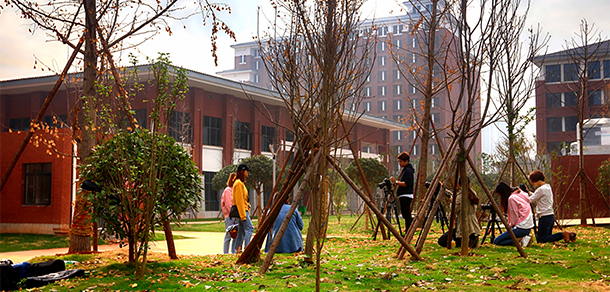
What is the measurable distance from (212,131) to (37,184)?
1516cm

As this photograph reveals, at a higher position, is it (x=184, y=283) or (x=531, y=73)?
(x=531, y=73)

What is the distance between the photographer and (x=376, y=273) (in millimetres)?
6504

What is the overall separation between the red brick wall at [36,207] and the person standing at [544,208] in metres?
12.9

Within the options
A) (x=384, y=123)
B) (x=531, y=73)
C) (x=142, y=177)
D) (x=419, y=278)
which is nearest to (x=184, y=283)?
(x=142, y=177)

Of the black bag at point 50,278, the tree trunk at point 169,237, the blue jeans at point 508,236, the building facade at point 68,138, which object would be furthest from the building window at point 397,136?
the black bag at point 50,278

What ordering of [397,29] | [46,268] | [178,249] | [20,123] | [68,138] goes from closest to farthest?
[46,268]
[178,249]
[68,138]
[20,123]
[397,29]

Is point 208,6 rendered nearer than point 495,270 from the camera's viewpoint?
No

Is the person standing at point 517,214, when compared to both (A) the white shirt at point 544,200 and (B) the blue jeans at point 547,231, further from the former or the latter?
(B) the blue jeans at point 547,231

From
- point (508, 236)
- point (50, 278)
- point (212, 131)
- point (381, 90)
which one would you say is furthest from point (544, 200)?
point (381, 90)

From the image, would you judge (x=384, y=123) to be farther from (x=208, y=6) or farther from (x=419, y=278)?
(x=419, y=278)

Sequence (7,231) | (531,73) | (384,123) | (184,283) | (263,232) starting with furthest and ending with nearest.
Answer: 1. (384,123)
2. (7,231)
3. (531,73)
4. (263,232)
5. (184,283)

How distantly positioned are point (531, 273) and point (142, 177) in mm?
4709

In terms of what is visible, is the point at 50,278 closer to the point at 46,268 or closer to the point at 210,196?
the point at 46,268

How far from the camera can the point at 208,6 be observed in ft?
32.8
